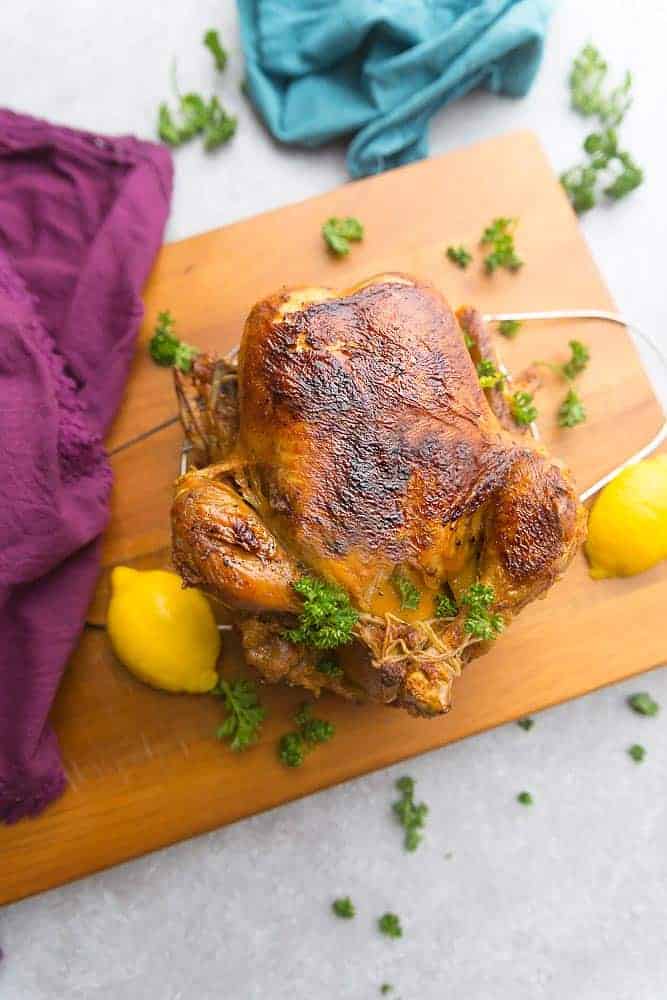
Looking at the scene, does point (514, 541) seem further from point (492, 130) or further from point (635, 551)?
point (492, 130)

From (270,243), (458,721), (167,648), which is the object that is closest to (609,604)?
(458,721)

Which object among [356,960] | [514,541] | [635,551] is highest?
[514,541]

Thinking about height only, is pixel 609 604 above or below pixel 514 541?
below

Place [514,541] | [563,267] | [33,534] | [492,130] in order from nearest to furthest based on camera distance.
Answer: [514,541] < [33,534] < [563,267] < [492,130]

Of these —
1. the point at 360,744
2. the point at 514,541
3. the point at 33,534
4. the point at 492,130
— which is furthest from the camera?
the point at 492,130

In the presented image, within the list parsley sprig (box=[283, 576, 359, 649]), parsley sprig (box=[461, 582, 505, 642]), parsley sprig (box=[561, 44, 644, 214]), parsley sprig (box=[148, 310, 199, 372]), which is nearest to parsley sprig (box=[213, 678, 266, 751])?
parsley sprig (box=[283, 576, 359, 649])

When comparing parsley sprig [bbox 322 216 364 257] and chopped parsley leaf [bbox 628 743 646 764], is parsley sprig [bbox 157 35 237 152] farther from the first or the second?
chopped parsley leaf [bbox 628 743 646 764]

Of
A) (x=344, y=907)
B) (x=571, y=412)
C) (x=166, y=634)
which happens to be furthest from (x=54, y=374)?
(x=344, y=907)
